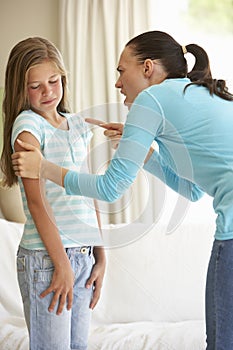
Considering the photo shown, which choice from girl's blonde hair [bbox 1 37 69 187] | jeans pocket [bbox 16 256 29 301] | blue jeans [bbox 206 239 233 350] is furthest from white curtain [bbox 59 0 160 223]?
A: blue jeans [bbox 206 239 233 350]

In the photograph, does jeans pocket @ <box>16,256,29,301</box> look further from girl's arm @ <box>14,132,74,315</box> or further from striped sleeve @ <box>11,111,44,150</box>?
striped sleeve @ <box>11,111,44,150</box>

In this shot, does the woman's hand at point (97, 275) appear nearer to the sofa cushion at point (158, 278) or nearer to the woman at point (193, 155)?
the woman at point (193, 155)

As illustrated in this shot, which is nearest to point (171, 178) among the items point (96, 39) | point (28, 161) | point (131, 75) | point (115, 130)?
point (115, 130)

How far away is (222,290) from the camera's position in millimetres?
1521

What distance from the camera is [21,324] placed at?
285 centimetres

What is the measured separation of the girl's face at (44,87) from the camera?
1843 millimetres

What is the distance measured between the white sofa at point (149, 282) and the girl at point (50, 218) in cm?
101

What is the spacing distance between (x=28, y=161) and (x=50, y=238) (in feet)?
0.71

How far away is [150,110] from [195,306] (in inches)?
64.8

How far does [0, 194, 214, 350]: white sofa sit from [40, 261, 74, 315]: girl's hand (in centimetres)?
106

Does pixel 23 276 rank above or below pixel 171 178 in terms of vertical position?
below

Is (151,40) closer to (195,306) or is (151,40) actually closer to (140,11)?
(195,306)

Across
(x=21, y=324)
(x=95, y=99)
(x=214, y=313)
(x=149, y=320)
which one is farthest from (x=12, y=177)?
(x=95, y=99)

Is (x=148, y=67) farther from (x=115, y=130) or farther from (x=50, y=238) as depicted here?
(x=50, y=238)
